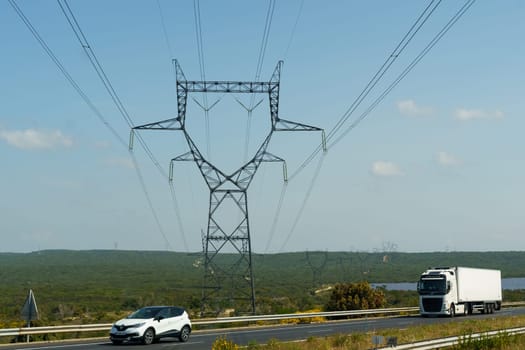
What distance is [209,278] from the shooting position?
58.0 meters

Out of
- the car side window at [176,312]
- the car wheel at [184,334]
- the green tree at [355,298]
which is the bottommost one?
the green tree at [355,298]

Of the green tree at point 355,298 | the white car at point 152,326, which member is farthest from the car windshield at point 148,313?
the green tree at point 355,298

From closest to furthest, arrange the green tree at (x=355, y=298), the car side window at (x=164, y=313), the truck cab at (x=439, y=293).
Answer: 1. the car side window at (x=164, y=313)
2. the truck cab at (x=439, y=293)
3. the green tree at (x=355, y=298)

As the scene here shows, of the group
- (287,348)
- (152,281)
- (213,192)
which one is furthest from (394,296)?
(152,281)

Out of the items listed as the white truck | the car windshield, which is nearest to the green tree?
the white truck

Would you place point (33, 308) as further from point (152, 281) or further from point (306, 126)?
point (152, 281)

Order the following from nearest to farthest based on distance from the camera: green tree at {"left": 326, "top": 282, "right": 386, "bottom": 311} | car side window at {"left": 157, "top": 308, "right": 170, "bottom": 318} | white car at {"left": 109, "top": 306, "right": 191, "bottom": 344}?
white car at {"left": 109, "top": 306, "right": 191, "bottom": 344} < car side window at {"left": 157, "top": 308, "right": 170, "bottom": 318} < green tree at {"left": 326, "top": 282, "right": 386, "bottom": 311}

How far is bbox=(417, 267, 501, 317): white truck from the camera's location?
57844 millimetres

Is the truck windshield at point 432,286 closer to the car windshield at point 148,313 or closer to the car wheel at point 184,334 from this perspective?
the car wheel at point 184,334

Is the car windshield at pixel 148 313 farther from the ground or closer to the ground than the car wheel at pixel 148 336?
farther from the ground

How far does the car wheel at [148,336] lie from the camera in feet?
105

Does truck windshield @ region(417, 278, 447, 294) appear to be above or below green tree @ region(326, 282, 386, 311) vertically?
above

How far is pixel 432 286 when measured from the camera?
5834cm

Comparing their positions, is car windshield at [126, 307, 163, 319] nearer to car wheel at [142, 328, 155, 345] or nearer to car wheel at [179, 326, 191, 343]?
car wheel at [142, 328, 155, 345]
